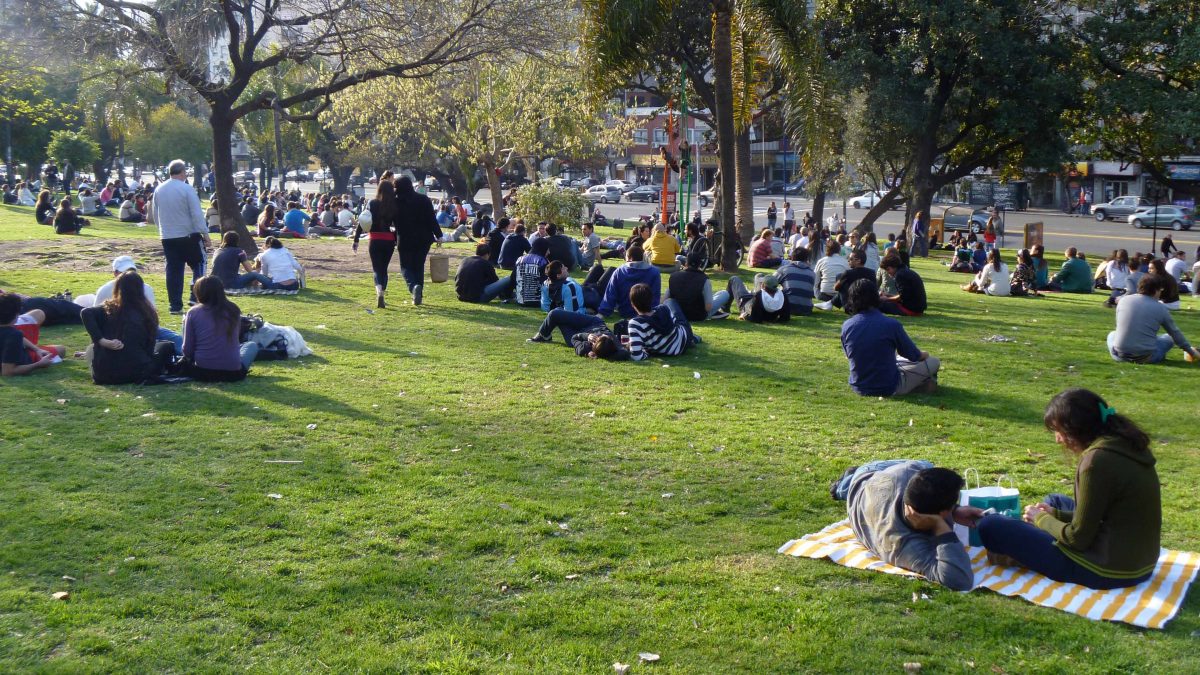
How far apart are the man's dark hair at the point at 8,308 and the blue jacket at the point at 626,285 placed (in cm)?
679

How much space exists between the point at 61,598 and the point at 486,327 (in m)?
8.90

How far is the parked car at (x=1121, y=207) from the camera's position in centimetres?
5191

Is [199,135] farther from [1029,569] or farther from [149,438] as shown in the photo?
[1029,569]

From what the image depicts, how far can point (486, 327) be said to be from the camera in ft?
44.7

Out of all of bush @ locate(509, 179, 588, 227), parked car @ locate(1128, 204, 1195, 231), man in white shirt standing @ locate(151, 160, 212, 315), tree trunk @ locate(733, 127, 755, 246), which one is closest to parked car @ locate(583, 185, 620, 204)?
parked car @ locate(1128, 204, 1195, 231)

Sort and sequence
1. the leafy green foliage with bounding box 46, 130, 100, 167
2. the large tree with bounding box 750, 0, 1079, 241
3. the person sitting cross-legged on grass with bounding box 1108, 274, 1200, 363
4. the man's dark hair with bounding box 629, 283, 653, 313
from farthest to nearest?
the leafy green foliage with bounding box 46, 130, 100, 167 < the large tree with bounding box 750, 0, 1079, 241 < the person sitting cross-legged on grass with bounding box 1108, 274, 1200, 363 < the man's dark hair with bounding box 629, 283, 653, 313

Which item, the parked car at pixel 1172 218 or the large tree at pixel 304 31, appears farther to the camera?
the parked car at pixel 1172 218

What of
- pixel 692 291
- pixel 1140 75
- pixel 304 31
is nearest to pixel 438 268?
pixel 692 291


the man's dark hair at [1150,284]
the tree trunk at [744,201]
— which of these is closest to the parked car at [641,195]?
the tree trunk at [744,201]

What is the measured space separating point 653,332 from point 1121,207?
161 ft

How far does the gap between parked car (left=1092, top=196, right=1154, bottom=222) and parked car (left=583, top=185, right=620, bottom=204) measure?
29.3 m

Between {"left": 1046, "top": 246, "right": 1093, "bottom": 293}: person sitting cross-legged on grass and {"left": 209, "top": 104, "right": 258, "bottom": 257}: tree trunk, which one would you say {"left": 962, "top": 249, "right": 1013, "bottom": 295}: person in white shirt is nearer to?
{"left": 1046, "top": 246, "right": 1093, "bottom": 293}: person sitting cross-legged on grass

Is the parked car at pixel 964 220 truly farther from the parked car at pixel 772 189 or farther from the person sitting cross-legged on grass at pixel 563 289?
the person sitting cross-legged on grass at pixel 563 289

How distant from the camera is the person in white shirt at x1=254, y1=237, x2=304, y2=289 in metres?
16.3
